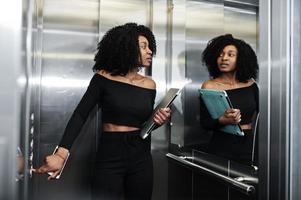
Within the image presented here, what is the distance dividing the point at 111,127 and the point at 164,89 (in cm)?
81

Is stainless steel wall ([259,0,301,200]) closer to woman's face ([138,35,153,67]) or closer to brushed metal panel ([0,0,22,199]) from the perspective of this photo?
brushed metal panel ([0,0,22,199])

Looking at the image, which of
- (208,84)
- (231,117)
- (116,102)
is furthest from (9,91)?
(208,84)

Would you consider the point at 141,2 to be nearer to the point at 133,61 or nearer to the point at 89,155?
the point at 133,61

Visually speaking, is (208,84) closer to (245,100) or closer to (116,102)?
(245,100)

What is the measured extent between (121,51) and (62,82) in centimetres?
62

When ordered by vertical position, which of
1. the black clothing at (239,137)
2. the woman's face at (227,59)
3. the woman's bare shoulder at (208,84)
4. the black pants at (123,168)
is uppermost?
the woman's face at (227,59)

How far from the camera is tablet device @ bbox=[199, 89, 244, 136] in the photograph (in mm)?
1811

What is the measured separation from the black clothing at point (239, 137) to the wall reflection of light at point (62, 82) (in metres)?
0.95

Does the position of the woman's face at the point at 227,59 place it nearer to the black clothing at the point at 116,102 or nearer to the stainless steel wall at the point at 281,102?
the black clothing at the point at 116,102

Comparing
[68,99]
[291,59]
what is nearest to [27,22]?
[291,59]

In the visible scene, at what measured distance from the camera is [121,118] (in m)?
2.02

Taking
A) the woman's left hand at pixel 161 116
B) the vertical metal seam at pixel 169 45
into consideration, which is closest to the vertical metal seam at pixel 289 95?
the woman's left hand at pixel 161 116

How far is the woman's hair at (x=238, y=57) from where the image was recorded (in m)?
1.68

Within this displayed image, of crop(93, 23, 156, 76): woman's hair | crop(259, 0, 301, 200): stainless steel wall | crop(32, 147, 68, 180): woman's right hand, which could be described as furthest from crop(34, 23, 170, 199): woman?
crop(259, 0, 301, 200): stainless steel wall
